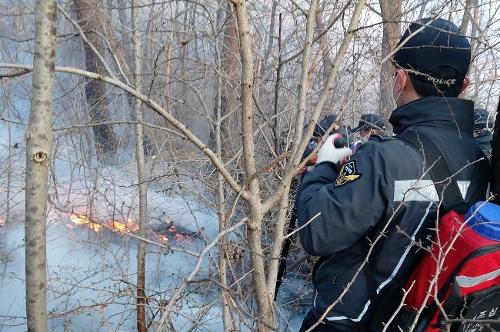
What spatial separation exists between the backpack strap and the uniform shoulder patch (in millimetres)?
253

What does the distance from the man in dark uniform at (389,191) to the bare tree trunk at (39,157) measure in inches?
37.4

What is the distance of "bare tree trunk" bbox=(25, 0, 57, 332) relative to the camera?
126 cm

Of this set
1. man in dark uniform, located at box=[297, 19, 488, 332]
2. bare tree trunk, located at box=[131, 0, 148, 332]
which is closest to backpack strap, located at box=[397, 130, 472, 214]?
man in dark uniform, located at box=[297, 19, 488, 332]

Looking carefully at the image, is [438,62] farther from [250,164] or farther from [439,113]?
[250,164]

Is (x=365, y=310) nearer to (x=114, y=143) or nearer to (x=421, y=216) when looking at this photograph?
(x=421, y=216)

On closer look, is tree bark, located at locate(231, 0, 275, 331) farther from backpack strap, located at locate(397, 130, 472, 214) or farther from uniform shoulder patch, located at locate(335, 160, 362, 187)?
backpack strap, located at locate(397, 130, 472, 214)

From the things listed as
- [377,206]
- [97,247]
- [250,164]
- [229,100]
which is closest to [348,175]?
[377,206]

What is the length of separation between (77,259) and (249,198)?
20.6 ft

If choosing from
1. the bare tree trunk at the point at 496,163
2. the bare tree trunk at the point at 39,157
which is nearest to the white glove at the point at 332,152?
the bare tree trunk at the point at 496,163

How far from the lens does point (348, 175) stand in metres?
1.77

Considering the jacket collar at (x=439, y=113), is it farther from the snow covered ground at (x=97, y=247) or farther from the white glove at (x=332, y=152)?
the snow covered ground at (x=97, y=247)

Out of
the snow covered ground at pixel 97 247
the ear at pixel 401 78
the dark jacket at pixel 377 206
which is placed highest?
the ear at pixel 401 78

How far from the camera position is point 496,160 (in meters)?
1.79

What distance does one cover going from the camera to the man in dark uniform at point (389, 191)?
1.74 metres
